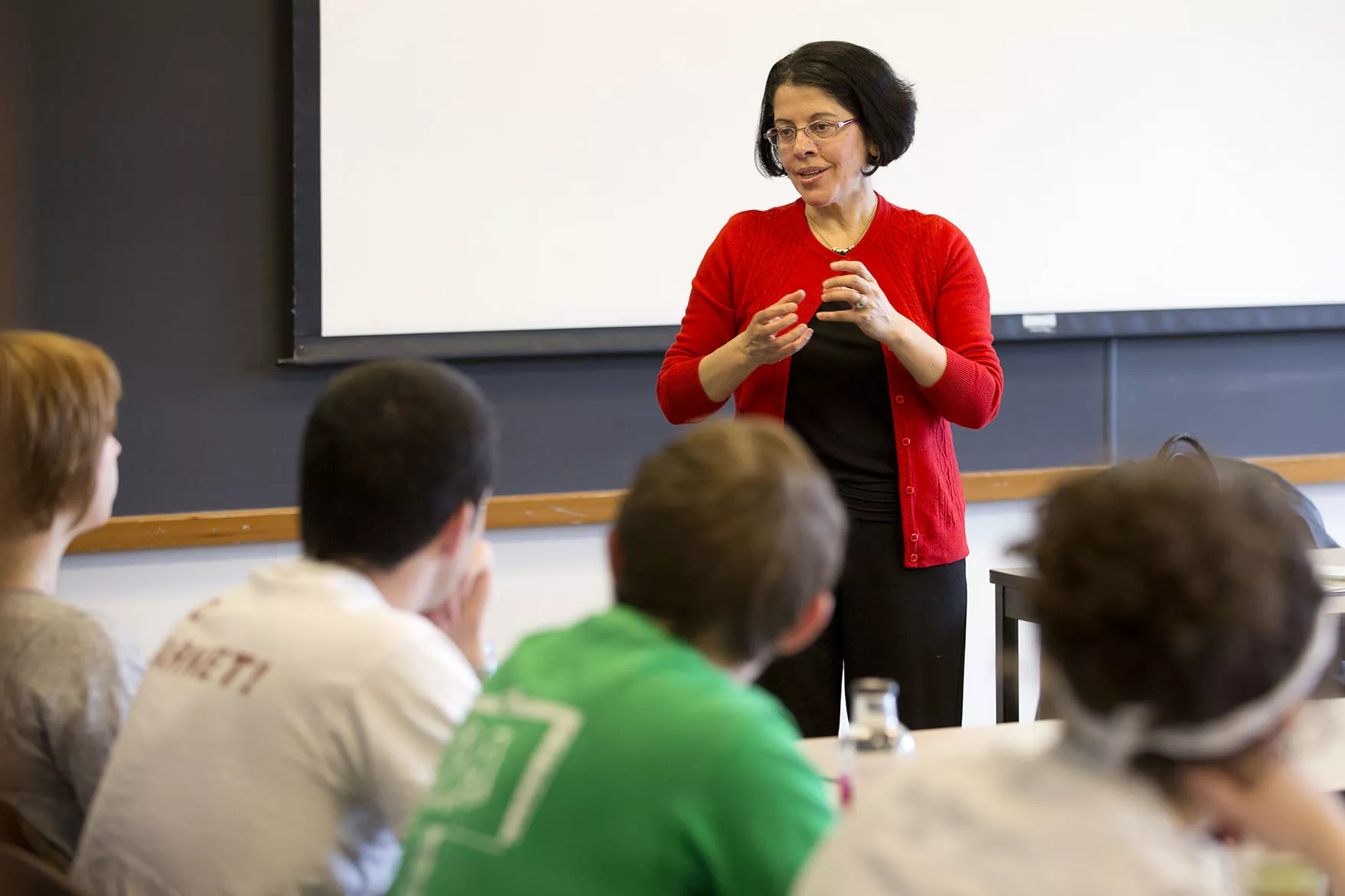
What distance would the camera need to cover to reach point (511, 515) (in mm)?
3586

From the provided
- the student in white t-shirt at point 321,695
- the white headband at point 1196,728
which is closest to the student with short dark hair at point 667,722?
the student in white t-shirt at point 321,695

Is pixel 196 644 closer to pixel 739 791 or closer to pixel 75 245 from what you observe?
pixel 739 791

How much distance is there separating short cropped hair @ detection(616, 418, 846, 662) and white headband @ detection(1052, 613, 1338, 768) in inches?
11.4

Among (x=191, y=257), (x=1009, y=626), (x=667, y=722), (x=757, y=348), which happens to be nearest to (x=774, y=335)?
(x=757, y=348)

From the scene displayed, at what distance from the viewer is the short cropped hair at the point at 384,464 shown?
1.41m

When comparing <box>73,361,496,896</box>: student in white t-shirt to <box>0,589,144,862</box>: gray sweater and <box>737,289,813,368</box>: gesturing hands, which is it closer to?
<box>0,589,144,862</box>: gray sweater

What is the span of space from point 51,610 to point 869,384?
146 cm

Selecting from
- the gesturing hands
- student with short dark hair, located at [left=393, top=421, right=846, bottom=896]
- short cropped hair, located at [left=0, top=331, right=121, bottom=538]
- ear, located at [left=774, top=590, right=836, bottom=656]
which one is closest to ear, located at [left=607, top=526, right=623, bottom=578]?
student with short dark hair, located at [left=393, top=421, right=846, bottom=896]

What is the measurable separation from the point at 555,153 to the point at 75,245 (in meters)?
1.16

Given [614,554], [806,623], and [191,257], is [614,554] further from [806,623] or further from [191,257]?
[191,257]

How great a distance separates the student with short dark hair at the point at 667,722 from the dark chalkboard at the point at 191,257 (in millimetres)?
2370

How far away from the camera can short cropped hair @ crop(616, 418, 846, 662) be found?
116 centimetres

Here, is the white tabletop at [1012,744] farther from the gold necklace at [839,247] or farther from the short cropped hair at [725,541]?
the gold necklace at [839,247]

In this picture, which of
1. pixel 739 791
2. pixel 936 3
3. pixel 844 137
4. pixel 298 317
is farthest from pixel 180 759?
pixel 936 3
